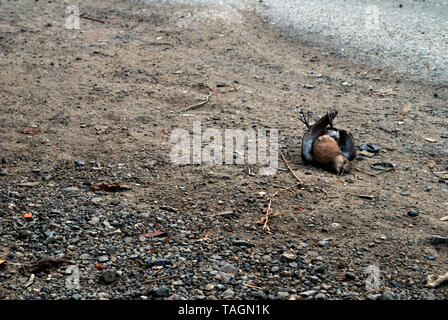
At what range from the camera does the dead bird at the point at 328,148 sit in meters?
3.35

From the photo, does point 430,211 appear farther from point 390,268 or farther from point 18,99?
point 18,99

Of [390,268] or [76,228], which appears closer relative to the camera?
[390,268]

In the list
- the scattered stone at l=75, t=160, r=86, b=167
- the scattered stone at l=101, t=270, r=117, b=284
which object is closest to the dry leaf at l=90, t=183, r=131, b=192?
the scattered stone at l=75, t=160, r=86, b=167

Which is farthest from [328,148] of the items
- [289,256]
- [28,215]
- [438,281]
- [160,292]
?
[28,215]

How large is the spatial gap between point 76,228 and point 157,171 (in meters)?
0.76

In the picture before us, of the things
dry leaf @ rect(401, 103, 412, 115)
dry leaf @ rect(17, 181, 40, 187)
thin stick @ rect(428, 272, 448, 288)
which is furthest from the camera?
dry leaf @ rect(401, 103, 412, 115)

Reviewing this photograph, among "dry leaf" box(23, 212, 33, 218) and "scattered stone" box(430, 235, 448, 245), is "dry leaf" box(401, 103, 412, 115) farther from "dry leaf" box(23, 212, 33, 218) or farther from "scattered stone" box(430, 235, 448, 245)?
"dry leaf" box(23, 212, 33, 218)

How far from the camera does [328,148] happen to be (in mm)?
3369

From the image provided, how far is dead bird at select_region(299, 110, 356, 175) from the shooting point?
3.35 metres

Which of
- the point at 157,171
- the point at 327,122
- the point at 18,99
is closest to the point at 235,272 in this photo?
the point at 157,171

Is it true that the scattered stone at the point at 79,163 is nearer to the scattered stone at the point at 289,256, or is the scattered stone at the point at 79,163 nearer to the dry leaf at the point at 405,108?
the scattered stone at the point at 289,256

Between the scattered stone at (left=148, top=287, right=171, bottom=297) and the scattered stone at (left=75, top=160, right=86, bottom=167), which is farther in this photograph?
the scattered stone at (left=75, top=160, right=86, bottom=167)

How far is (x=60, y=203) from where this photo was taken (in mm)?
2873

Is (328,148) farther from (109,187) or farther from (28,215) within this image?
(28,215)
